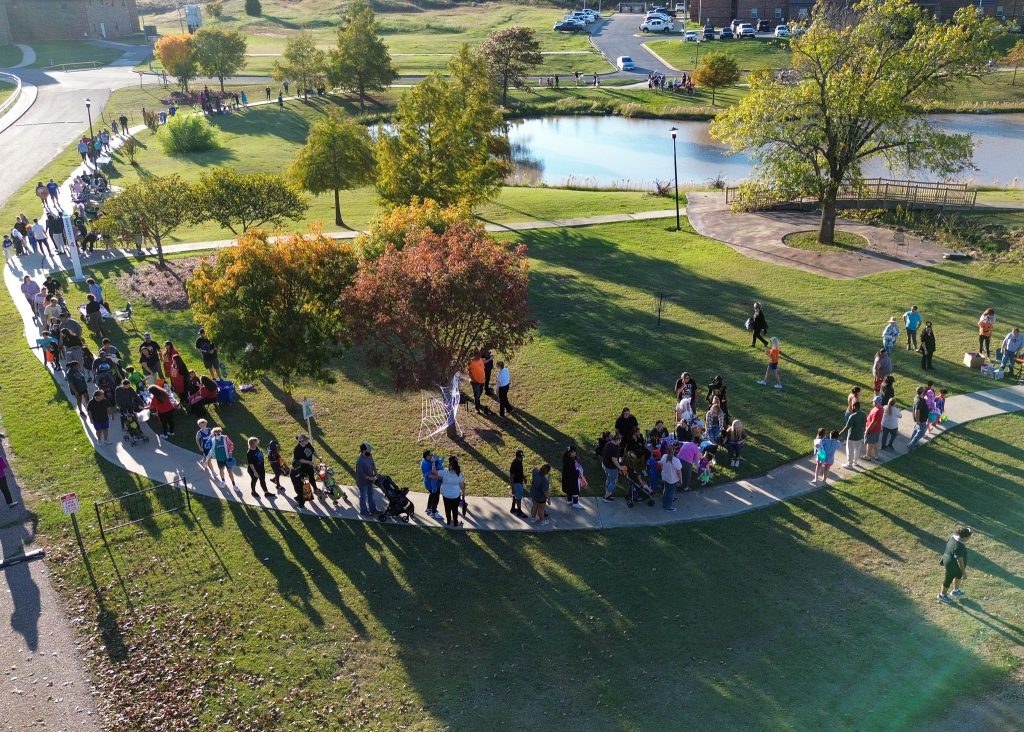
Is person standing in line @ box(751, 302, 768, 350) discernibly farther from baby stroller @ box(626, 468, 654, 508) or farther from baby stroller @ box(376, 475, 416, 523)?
baby stroller @ box(376, 475, 416, 523)

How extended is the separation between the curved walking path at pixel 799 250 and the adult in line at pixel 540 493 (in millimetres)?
16434

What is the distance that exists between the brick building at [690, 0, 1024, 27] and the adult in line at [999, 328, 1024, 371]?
63389mm

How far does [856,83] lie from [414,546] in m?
22.7

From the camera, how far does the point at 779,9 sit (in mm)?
84375

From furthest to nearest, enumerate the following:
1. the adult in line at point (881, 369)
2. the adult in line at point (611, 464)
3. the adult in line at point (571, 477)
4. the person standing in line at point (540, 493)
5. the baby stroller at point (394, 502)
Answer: the adult in line at point (881, 369) < the adult in line at point (611, 464) < the adult in line at point (571, 477) < the baby stroller at point (394, 502) < the person standing in line at point (540, 493)

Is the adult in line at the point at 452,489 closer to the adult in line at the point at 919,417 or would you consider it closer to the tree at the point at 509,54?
the adult in line at the point at 919,417

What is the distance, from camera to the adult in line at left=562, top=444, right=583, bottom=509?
579 inches

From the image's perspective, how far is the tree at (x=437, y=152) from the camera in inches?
1185

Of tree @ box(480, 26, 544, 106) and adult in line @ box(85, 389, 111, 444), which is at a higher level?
tree @ box(480, 26, 544, 106)

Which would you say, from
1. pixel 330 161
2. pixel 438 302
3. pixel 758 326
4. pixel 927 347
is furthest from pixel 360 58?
pixel 927 347

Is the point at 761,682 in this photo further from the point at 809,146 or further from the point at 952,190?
the point at 952,190

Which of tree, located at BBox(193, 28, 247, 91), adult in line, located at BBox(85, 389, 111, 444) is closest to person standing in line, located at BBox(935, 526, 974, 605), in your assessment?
adult in line, located at BBox(85, 389, 111, 444)

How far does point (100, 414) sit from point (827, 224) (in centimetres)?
2411

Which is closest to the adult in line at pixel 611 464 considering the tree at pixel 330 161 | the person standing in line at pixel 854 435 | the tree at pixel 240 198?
the person standing in line at pixel 854 435
